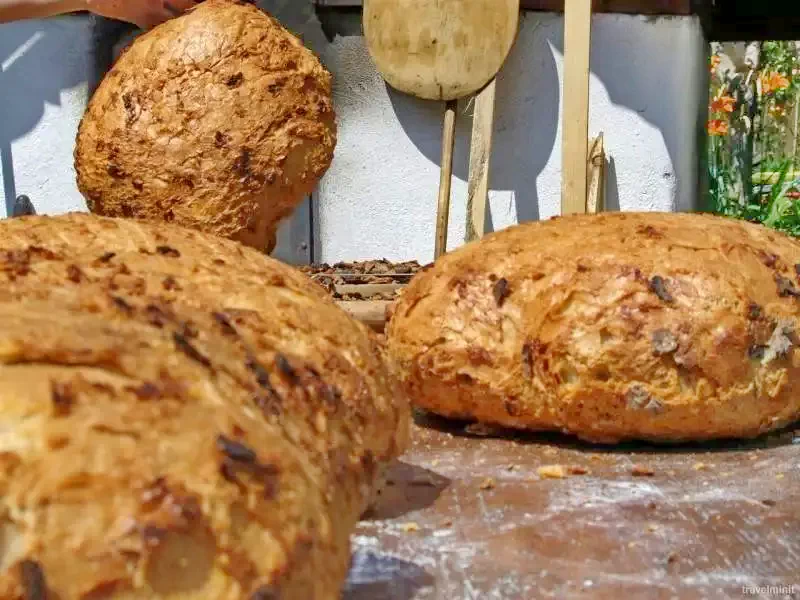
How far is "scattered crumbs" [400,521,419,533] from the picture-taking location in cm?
159

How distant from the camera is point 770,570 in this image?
1.41m

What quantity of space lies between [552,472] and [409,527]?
0.38m

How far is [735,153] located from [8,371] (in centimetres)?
837

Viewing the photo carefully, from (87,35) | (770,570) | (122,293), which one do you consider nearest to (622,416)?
(770,570)

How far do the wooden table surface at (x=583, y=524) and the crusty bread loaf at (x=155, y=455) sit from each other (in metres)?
0.35

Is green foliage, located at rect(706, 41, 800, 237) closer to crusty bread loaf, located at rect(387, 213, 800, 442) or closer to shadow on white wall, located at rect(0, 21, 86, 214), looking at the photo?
shadow on white wall, located at rect(0, 21, 86, 214)

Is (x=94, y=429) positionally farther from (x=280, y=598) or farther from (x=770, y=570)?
(x=770, y=570)

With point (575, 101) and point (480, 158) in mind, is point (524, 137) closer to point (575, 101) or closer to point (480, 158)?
point (480, 158)

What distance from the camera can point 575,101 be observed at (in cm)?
345

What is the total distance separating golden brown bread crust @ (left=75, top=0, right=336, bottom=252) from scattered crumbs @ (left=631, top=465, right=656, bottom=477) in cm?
105

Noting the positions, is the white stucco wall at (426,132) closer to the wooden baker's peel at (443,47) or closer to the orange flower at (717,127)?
the wooden baker's peel at (443,47)

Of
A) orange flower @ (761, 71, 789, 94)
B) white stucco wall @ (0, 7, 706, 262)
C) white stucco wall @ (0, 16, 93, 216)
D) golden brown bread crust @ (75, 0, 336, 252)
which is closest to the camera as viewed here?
golden brown bread crust @ (75, 0, 336, 252)

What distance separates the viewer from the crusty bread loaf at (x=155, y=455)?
76 centimetres

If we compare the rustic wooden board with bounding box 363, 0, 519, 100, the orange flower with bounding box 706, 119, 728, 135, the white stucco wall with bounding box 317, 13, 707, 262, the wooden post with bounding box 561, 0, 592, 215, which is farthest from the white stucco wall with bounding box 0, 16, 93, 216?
the orange flower with bounding box 706, 119, 728, 135
